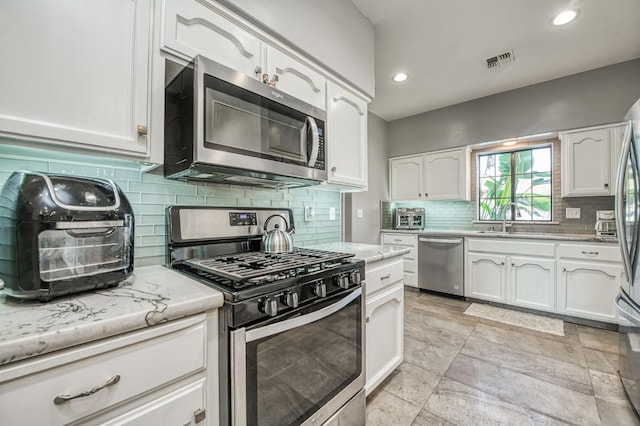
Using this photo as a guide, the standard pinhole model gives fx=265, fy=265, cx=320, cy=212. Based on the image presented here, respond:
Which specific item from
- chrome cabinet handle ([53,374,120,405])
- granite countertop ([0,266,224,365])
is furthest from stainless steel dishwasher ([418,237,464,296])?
chrome cabinet handle ([53,374,120,405])

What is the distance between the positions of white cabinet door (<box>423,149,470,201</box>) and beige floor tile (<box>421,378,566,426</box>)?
2.60 metres

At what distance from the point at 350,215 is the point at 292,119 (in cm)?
186

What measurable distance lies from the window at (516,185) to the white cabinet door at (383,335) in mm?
2731

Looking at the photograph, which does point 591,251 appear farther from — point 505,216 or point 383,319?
point 383,319

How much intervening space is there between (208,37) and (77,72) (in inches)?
21.4

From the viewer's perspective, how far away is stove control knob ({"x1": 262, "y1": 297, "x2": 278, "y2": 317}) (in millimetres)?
905

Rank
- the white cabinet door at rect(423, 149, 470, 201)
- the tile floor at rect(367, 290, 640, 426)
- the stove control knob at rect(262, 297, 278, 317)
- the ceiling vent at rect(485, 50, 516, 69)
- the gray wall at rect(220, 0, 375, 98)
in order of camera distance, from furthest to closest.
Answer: the white cabinet door at rect(423, 149, 470, 201)
the ceiling vent at rect(485, 50, 516, 69)
the tile floor at rect(367, 290, 640, 426)
the gray wall at rect(220, 0, 375, 98)
the stove control knob at rect(262, 297, 278, 317)

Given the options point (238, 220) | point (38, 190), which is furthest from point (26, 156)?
point (238, 220)

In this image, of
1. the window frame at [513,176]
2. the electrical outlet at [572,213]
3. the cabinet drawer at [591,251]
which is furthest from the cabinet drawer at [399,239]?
the electrical outlet at [572,213]

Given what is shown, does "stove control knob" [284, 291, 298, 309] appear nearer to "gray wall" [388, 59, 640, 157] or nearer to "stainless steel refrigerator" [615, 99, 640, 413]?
"stainless steel refrigerator" [615, 99, 640, 413]

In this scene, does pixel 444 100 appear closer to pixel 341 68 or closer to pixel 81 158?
pixel 341 68

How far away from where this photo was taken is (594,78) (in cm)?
283

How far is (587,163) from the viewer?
9.26 feet

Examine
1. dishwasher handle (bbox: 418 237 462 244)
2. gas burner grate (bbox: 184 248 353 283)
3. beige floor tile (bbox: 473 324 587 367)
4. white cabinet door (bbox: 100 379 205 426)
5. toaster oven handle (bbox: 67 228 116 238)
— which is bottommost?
beige floor tile (bbox: 473 324 587 367)
